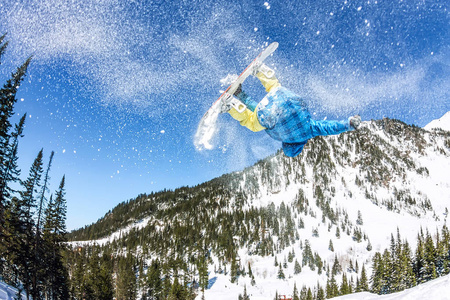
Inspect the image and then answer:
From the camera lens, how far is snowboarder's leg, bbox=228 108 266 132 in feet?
21.6

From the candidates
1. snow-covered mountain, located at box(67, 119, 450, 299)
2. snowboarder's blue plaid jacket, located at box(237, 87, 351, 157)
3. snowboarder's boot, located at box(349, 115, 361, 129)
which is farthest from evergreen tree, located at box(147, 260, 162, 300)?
snowboarder's boot, located at box(349, 115, 361, 129)

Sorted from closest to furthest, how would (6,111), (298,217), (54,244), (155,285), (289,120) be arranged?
(289,120), (6,111), (54,244), (155,285), (298,217)

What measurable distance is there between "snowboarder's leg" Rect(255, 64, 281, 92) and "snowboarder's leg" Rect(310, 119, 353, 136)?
55.1 inches

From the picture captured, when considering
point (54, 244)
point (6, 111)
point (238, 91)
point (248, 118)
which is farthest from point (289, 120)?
point (54, 244)

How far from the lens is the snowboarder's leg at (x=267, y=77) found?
6.78m

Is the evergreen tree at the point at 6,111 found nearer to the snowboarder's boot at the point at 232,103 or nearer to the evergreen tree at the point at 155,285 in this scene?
the snowboarder's boot at the point at 232,103

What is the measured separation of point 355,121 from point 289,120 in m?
1.37

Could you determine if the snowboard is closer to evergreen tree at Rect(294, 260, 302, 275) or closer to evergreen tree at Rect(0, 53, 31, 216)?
evergreen tree at Rect(0, 53, 31, 216)

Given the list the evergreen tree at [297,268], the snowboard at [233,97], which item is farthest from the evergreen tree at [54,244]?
the evergreen tree at [297,268]

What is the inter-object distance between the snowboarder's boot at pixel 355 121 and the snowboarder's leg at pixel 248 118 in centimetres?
195

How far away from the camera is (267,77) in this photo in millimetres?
6781

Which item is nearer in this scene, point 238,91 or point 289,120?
point 289,120

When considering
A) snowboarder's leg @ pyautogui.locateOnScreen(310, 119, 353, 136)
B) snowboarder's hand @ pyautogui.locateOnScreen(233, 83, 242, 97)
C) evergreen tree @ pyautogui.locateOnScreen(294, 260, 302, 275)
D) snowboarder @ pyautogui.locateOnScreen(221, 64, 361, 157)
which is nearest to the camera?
snowboarder @ pyautogui.locateOnScreen(221, 64, 361, 157)

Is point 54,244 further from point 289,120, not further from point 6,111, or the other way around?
point 289,120
